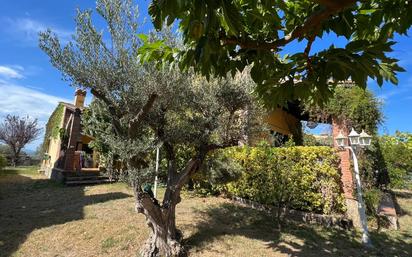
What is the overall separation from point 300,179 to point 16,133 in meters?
28.3

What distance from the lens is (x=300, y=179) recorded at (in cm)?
931

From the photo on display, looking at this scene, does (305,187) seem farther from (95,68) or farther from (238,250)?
(95,68)

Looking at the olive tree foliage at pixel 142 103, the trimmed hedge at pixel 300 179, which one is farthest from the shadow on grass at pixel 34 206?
the trimmed hedge at pixel 300 179

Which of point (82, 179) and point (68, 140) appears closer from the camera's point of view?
point (82, 179)

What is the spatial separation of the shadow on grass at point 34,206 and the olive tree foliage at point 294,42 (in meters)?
7.03

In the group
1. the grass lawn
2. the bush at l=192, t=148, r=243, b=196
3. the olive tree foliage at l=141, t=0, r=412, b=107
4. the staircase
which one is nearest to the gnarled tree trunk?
the grass lawn

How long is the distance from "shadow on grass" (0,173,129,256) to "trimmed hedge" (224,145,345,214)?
254 inches

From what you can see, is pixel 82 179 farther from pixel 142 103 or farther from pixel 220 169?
pixel 142 103

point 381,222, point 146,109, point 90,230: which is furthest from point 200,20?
point 381,222

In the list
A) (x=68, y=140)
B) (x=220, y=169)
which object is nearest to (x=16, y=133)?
(x=68, y=140)

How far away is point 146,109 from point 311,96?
344 cm

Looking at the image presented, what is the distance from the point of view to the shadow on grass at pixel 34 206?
24.7ft

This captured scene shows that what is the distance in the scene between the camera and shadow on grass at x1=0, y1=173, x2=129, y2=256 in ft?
24.7

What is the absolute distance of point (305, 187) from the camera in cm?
926
